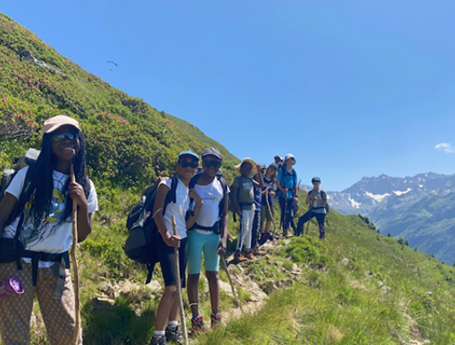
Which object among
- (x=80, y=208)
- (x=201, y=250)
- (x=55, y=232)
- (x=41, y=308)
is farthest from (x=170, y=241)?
(x=41, y=308)

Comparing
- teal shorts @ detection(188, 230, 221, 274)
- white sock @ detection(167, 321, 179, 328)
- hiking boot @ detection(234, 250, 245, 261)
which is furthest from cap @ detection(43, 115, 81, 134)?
hiking boot @ detection(234, 250, 245, 261)

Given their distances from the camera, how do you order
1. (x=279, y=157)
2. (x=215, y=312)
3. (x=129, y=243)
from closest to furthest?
(x=129, y=243) < (x=215, y=312) < (x=279, y=157)

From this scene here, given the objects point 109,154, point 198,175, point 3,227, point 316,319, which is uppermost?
point 109,154

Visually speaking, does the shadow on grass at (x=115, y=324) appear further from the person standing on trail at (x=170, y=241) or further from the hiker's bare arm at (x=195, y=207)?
the hiker's bare arm at (x=195, y=207)

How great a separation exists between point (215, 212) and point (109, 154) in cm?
594

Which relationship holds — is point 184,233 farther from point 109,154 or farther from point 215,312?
point 109,154

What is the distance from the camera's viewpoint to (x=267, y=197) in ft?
31.7

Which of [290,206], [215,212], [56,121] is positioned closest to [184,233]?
[215,212]

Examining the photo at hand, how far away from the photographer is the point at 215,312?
4.35 m

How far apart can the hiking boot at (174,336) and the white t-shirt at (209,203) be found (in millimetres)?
1376

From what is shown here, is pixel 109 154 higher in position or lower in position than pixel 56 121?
higher

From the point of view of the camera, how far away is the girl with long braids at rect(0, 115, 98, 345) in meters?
2.47

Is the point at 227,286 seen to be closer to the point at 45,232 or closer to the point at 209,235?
the point at 209,235

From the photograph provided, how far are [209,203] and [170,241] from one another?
43.6 inches
